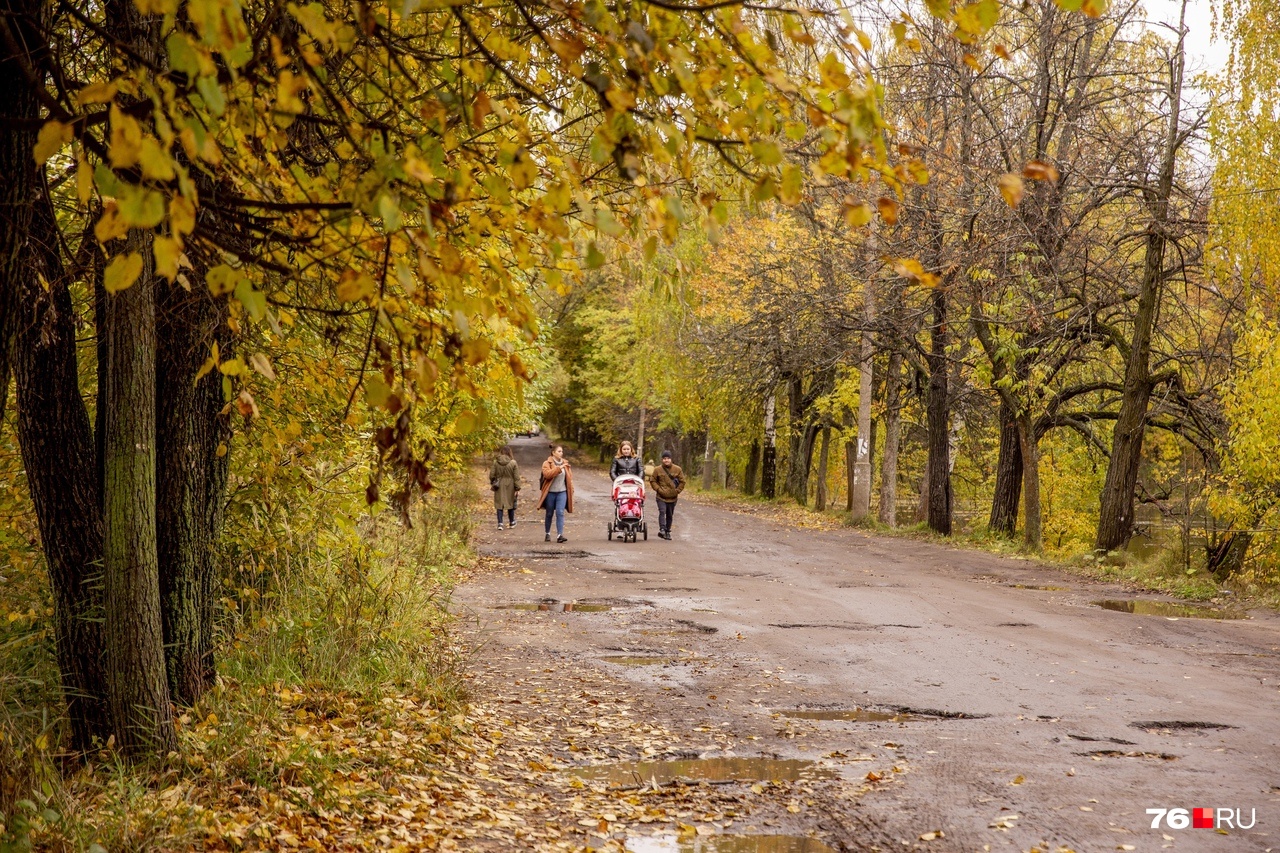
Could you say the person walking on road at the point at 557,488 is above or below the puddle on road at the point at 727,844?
above

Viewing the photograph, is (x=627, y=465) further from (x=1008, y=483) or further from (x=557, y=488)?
(x=1008, y=483)

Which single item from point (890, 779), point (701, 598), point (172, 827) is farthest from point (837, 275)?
point (172, 827)

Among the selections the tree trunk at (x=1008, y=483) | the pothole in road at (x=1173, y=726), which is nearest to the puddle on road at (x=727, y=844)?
the pothole in road at (x=1173, y=726)

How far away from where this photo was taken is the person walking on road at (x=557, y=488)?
22.0 meters

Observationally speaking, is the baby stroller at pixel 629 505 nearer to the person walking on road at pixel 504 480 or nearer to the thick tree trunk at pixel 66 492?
the person walking on road at pixel 504 480

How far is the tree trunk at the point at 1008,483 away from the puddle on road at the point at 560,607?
44.7 ft

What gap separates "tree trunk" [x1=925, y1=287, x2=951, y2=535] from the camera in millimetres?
26109

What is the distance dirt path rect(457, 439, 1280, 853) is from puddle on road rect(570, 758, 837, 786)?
0.14 m

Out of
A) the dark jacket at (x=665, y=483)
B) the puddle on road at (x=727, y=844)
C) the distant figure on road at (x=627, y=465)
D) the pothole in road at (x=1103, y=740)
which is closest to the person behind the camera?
the puddle on road at (x=727, y=844)

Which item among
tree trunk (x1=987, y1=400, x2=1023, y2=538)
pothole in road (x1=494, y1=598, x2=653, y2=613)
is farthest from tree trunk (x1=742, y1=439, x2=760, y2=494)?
pothole in road (x1=494, y1=598, x2=653, y2=613)

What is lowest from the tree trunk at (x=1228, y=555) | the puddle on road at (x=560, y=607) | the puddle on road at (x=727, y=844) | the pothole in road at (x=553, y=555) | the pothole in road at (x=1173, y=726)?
the pothole in road at (x=553, y=555)

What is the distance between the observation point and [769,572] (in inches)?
704

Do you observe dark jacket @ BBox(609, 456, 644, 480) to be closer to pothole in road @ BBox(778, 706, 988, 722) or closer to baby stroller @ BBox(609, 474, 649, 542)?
baby stroller @ BBox(609, 474, 649, 542)

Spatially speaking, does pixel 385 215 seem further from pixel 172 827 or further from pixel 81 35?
pixel 81 35
